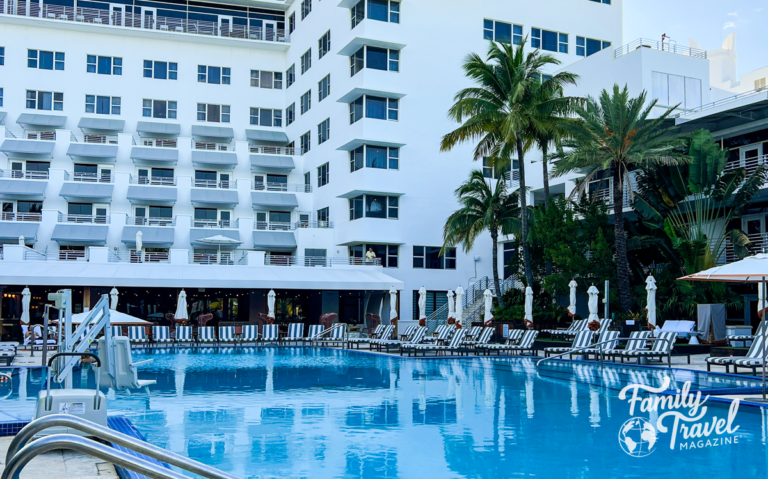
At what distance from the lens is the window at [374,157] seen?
131ft

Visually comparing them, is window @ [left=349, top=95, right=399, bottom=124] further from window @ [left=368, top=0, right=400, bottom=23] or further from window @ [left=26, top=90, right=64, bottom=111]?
window @ [left=26, top=90, right=64, bottom=111]

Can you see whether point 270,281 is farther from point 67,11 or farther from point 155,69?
point 67,11

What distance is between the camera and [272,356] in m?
26.0

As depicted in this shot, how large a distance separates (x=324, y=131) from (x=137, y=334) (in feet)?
62.4

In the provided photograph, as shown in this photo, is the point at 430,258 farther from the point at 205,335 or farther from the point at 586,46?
the point at 586,46

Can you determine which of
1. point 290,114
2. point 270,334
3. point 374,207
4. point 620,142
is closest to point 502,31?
point 374,207

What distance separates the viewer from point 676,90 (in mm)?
35531

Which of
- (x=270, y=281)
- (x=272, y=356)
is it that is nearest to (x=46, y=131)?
(x=270, y=281)

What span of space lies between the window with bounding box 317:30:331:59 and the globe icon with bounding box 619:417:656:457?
117 feet

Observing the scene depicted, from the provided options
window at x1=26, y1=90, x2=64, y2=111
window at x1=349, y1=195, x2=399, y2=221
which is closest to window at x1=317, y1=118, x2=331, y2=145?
window at x1=349, y1=195, x2=399, y2=221

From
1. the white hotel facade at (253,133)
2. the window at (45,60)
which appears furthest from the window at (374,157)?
the window at (45,60)

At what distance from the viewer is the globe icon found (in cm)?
930

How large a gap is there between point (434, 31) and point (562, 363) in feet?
85.9

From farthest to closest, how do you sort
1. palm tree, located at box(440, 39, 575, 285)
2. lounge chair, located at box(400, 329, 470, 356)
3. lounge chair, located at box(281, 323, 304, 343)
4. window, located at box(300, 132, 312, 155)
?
window, located at box(300, 132, 312, 155), lounge chair, located at box(281, 323, 304, 343), palm tree, located at box(440, 39, 575, 285), lounge chair, located at box(400, 329, 470, 356)
